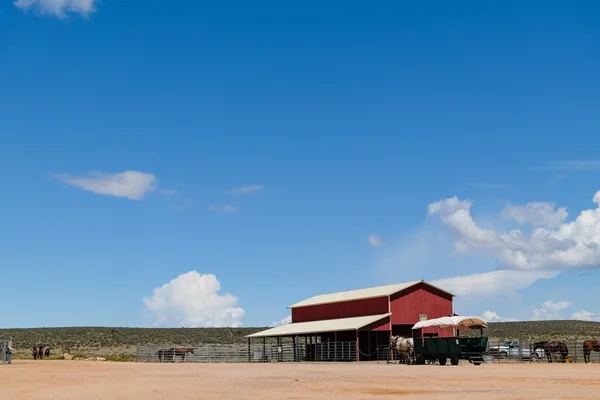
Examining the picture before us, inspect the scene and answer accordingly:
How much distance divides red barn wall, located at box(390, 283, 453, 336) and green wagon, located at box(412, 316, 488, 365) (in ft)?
33.9

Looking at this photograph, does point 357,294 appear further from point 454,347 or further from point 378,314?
point 454,347

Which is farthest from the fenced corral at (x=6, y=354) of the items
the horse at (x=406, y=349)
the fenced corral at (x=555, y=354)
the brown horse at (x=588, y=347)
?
the brown horse at (x=588, y=347)

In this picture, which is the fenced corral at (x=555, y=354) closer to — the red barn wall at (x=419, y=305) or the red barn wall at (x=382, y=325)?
the red barn wall at (x=419, y=305)

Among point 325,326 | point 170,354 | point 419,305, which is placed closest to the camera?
point 419,305

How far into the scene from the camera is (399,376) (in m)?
31.0

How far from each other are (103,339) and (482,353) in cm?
8777

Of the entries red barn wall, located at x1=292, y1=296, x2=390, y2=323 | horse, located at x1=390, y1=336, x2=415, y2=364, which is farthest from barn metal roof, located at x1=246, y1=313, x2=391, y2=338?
horse, located at x1=390, y1=336, x2=415, y2=364

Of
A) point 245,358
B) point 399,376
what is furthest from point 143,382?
point 245,358

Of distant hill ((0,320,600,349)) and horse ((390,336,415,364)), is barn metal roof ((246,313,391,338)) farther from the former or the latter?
distant hill ((0,320,600,349))

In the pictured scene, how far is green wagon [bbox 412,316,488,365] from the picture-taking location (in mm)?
44281

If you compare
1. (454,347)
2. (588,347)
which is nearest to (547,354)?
(588,347)

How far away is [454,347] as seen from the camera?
44.2 m

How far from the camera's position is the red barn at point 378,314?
185ft

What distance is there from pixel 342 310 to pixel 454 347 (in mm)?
19247
